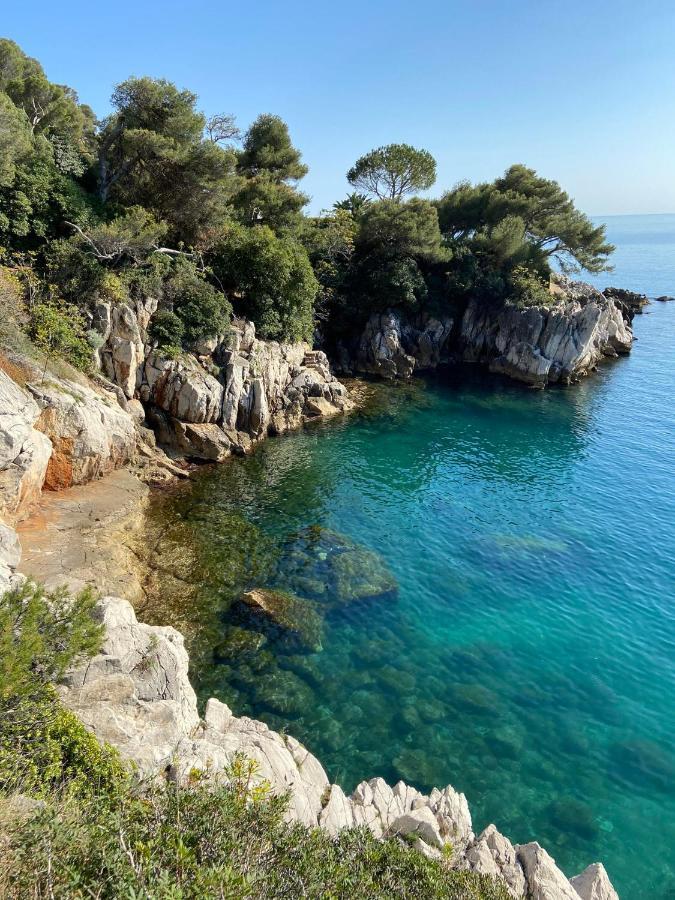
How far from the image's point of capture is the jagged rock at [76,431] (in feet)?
77.8

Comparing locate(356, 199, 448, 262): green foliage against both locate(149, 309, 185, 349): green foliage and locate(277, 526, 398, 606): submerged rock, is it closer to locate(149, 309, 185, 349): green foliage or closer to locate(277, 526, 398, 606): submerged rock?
locate(149, 309, 185, 349): green foliage

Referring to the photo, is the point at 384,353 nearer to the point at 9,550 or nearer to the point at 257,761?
the point at 9,550

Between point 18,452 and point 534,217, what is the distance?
6547cm

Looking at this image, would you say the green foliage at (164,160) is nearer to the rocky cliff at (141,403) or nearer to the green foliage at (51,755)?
the rocky cliff at (141,403)

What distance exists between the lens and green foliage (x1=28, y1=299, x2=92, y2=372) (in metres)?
26.7

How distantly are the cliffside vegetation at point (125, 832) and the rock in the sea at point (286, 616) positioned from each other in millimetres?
8470

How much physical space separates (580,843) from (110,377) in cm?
2987

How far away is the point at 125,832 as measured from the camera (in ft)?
25.6

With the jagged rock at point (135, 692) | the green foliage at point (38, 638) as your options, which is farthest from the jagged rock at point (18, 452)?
the green foliage at point (38, 638)

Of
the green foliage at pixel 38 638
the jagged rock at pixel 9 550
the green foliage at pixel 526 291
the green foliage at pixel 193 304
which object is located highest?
the green foliage at pixel 526 291

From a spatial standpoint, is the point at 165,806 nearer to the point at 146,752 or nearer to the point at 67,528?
the point at 146,752

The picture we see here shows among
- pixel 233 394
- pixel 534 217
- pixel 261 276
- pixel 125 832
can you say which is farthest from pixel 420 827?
pixel 534 217

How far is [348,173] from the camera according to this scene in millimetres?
63812

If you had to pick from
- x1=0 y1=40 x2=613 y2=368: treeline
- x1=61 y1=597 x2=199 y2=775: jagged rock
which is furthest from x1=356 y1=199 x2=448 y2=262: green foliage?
x1=61 y1=597 x2=199 y2=775: jagged rock
